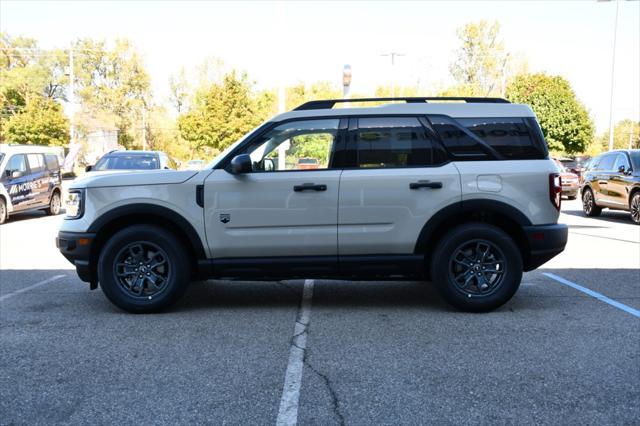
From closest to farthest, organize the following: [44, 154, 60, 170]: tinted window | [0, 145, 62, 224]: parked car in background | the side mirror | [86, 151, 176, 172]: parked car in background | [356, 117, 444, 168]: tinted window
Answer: the side mirror
[356, 117, 444, 168]: tinted window
[0, 145, 62, 224]: parked car in background
[86, 151, 176, 172]: parked car in background
[44, 154, 60, 170]: tinted window

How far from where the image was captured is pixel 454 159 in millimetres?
5602

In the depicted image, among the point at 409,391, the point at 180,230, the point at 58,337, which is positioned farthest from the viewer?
the point at 180,230

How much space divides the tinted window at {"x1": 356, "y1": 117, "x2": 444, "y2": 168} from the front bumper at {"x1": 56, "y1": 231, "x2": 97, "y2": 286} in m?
2.67

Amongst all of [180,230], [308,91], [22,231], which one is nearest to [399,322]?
[180,230]

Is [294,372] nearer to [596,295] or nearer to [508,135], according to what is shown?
[508,135]

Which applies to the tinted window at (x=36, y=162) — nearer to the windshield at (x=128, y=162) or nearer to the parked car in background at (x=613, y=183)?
the windshield at (x=128, y=162)

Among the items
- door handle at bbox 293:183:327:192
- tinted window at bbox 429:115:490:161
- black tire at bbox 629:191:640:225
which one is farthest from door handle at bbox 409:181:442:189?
black tire at bbox 629:191:640:225

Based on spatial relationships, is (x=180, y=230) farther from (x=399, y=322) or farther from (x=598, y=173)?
Result: (x=598, y=173)

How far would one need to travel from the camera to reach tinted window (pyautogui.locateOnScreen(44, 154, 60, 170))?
16.3 metres

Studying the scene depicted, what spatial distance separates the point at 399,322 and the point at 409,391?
1.69 metres

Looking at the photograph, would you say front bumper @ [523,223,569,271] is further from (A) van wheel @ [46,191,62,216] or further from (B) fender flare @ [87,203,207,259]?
(A) van wheel @ [46,191,62,216]

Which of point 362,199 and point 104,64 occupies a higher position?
point 104,64

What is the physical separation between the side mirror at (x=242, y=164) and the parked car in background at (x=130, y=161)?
1006 centimetres

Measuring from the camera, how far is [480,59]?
63.2 m
